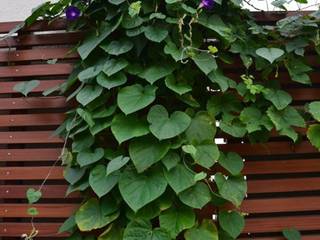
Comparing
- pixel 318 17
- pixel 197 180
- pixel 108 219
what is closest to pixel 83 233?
pixel 108 219

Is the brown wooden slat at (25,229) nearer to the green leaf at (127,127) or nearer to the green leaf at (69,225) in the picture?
the green leaf at (69,225)

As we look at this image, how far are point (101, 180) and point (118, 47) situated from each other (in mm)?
555

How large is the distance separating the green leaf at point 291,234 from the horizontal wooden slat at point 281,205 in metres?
0.09

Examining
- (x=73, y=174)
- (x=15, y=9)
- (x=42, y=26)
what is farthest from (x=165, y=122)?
(x=15, y=9)

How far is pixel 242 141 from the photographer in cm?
195

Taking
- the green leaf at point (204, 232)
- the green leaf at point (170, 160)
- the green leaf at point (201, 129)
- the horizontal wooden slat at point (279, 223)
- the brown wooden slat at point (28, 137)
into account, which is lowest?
the horizontal wooden slat at point (279, 223)

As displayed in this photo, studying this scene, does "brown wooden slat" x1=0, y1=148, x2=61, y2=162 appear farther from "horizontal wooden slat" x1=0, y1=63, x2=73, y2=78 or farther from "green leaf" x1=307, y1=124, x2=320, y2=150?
"green leaf" x1=307, y1=124, x2=320, y2=150

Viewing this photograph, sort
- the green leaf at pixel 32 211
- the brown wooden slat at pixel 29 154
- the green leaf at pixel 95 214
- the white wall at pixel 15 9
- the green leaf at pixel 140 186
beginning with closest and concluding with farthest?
the green leaf at pixel 140 186
the green leaf at pixel 95 214
the green leaf at pixel 32 211
the brown wooden slat at pixel 29 154
the white wall at pixel 15 9

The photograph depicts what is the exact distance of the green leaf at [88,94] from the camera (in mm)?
1776

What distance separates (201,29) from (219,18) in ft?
0.29

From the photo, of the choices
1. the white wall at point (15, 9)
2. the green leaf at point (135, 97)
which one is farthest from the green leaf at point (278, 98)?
the white wall at point (15, 9)

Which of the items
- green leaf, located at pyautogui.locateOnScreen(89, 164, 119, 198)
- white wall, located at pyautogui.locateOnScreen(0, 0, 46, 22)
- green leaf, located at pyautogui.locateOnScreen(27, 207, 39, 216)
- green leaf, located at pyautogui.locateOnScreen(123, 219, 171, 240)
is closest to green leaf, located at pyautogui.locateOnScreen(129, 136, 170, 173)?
green leaf, located at pyautogui.locateOnScreen(89, 164, 119, 198)

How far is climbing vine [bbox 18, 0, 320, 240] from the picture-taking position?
1706mm

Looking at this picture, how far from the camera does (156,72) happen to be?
176cm
